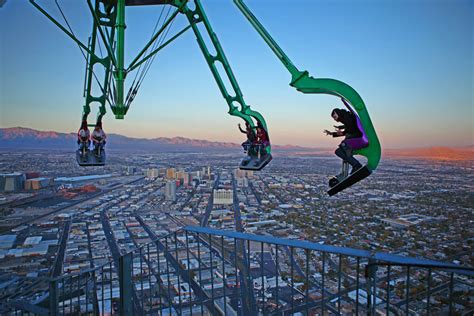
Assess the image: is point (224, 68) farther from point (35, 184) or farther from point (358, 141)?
point (35, 184)

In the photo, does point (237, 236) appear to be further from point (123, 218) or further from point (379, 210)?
point (123, 218)

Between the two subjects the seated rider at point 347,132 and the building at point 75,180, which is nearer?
the seated rider at point 347,132

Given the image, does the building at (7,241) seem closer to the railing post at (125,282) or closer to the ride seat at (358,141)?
the railing post at (125,282)

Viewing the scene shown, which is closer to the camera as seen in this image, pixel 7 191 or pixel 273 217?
pixel 273 217

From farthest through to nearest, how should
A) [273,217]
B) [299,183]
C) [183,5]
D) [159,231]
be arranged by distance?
[299,183], [273,217], [159,231], [183,5]

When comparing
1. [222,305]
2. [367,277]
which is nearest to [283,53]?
[367,277]

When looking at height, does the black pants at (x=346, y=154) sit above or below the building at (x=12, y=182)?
above

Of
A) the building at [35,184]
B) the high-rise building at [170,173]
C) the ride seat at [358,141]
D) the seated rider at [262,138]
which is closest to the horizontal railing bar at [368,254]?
the ride seat at [358,141]

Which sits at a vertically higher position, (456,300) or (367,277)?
(367,277)

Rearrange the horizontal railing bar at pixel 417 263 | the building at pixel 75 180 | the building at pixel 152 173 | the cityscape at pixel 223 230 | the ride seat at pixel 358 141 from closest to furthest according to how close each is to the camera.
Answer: the horizontal railing bar at pixel 417 263 → the ride seat at pixel 358 141 → the cityscape at pixel 223 230 → the building at pixel 75 180 → the building at pixel 152 173
